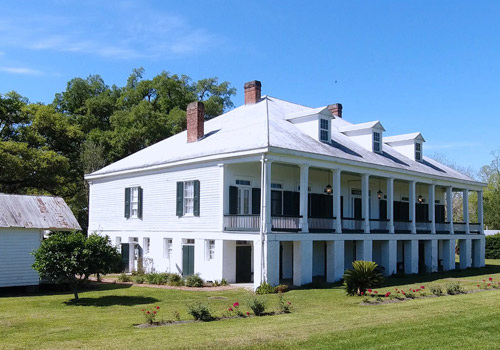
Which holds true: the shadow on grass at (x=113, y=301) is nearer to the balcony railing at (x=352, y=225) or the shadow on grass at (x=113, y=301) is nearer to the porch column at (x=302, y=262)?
the porch column at (x=302, y=262)

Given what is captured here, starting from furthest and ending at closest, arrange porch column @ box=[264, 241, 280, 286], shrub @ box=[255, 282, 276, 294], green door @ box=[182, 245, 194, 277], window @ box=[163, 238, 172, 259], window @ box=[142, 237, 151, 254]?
window @ box=[142, 237, 151, 254] → window @ box=[163, 238, 172, 259] → green door @ box=[182, 245, 194, 277] → porch column @ box=[264, 241, 280, 286] → shrub @ box=[255, 282, 276, 294]

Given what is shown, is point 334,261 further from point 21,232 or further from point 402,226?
point 21,232

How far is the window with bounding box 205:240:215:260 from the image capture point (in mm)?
25062

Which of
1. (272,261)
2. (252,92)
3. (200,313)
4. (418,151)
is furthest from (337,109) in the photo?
(200,313)

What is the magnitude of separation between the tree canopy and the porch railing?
19.5 m

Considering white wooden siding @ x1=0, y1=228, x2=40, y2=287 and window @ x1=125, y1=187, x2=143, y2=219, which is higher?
window @ x1=125, y1=187, x2=143, y2=219

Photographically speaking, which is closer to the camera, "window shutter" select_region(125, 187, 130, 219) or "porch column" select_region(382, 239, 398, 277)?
"porch column" select_region(382, 239, 398, 277)

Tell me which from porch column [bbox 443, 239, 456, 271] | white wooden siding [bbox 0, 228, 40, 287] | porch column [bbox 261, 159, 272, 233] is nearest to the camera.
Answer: white wooden siding [bbox 0, 228, 40, 287]

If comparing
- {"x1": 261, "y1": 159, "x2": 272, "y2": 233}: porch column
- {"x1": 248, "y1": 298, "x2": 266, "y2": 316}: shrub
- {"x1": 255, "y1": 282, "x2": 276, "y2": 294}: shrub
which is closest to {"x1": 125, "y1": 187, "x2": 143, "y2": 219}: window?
{"x1": 261, "y1": 159, "x2": 272, "y2": 233}: porch column

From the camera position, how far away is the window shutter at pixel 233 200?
24.3m

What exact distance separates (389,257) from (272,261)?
31.3ft

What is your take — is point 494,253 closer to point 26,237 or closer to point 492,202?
point 492,202

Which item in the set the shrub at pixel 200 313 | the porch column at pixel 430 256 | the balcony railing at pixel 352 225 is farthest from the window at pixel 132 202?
the porch column at pixel 430 256

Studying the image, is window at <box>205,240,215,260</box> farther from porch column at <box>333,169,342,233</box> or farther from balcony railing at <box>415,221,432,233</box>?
balcony railing at <box>415,221,432,233</box>
